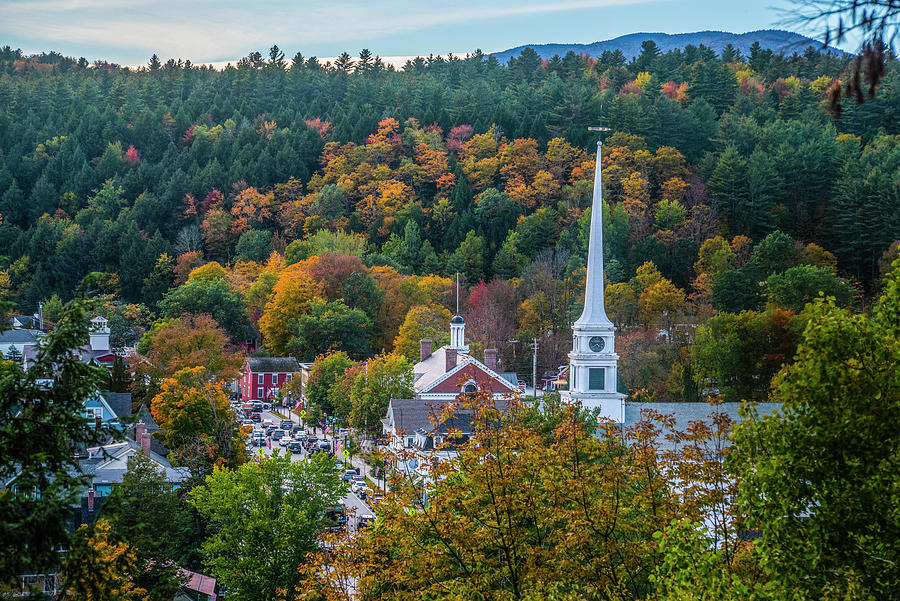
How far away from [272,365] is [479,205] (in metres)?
32.1

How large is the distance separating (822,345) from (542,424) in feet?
53.5

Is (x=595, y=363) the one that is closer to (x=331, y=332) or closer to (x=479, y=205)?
(x=331, y=332)

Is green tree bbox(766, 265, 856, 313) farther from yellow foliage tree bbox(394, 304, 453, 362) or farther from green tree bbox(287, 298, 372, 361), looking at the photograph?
green tree bbox(287, 298, 372, 361)

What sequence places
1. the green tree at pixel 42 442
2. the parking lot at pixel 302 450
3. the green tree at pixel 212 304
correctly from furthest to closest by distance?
1. the green tree at pixel 212 304
2. the parking lot at pixel 302 450
3. the green tree at pixel 42 442

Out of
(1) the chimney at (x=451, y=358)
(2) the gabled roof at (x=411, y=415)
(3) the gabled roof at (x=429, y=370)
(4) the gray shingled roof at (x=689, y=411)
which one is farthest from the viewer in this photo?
(3) the gabled roof at (x=429, y=370)

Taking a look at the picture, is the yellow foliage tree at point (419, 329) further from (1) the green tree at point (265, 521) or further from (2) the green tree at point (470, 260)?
(1) the green tree at point (265, 521)

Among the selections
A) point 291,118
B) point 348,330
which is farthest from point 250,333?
point 291,118

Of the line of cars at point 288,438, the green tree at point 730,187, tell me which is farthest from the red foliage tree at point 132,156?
the line of cars at point 288,438

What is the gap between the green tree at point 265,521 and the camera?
3203 cm

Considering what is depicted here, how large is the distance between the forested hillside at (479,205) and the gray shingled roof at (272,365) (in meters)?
1.25

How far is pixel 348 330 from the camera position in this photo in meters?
86.4

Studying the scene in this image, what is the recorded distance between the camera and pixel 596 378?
48938 mm

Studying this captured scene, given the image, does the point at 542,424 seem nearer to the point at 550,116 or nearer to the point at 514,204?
the point at 514,204

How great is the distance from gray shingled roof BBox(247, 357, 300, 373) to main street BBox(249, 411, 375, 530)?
5.57 meters
